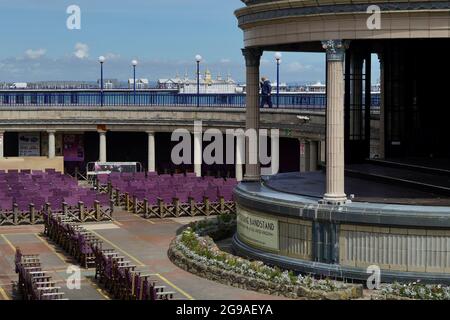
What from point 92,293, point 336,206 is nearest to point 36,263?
point 92,293

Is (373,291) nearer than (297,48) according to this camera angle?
Yes

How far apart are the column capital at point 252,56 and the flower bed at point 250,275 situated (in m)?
6.65

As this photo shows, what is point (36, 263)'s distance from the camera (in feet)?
82.0

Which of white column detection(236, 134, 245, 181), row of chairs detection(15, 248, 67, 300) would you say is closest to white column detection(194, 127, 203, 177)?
white column detection(236, 134, 245, 181)

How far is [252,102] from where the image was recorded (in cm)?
3106

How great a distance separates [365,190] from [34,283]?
11.4m

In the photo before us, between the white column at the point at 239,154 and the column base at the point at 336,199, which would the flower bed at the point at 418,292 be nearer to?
the column base at the point at 336,199

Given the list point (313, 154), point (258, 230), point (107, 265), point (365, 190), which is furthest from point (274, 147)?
point (107, 265)

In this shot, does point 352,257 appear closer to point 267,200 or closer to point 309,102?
point 267,200

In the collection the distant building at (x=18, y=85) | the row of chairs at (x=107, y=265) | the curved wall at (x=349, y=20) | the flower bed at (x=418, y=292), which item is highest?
the distant building at (x=18, y=85)

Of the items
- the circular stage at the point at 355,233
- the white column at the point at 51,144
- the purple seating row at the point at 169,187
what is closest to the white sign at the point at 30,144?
the white column at the point at 51,144

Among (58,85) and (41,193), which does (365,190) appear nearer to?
(41,193)

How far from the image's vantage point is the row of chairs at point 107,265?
849 inches

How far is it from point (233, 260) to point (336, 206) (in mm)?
3642
